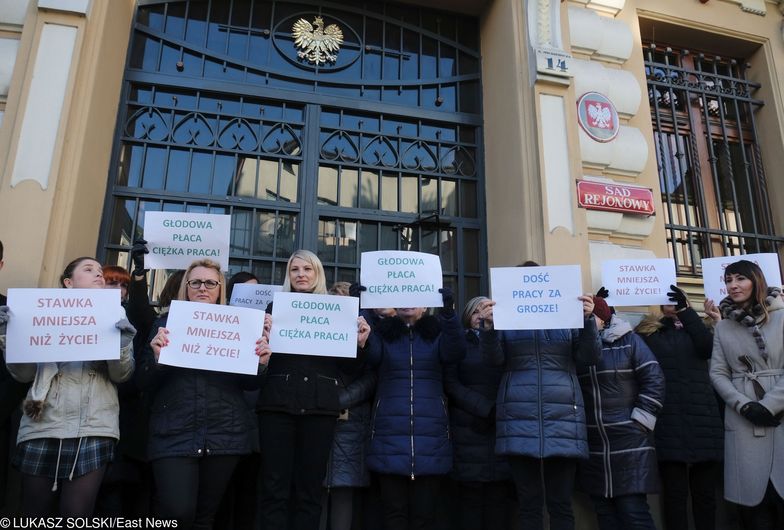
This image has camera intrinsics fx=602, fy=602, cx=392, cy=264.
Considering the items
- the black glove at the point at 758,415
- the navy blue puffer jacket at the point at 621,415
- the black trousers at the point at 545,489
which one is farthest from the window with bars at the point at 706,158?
the black trousers at the point at 545,489

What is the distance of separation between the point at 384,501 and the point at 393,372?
78 cm

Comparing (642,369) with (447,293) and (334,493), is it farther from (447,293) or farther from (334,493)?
(334,493)

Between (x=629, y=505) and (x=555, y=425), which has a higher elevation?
(x=555, y=425)

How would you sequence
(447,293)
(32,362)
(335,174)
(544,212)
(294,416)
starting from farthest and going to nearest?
(335,174) → (544,212) → (447,293) → (294,416) → (32,362)

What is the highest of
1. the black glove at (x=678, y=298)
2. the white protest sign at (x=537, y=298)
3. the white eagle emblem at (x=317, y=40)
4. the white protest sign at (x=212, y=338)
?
the white eagle emblem at (x=317, y=40)

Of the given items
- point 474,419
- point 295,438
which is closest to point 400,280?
point 474,419

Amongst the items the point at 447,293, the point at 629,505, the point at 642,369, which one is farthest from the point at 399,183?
the point at 629,505

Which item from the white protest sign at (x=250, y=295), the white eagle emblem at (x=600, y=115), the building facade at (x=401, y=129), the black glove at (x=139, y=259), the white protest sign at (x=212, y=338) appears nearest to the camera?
the white protest sign at (x=212, y=338)

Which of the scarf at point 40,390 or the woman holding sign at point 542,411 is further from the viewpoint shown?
the woman holding sign at point 542,411

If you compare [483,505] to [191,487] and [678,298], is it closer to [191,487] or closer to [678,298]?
[191,487]

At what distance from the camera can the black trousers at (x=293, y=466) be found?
3.40 m

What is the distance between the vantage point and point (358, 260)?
577cm

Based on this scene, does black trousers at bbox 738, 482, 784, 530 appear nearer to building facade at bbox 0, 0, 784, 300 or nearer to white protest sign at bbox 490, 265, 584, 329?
white protest sign at bbox 490, 265, 584, 329

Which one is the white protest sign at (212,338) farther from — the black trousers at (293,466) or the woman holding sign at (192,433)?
the black trousers at (293,466)
